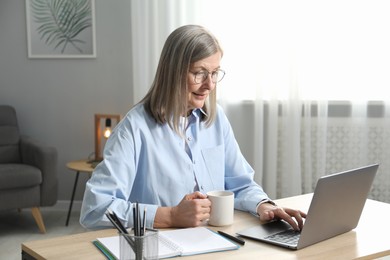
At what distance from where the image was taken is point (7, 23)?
4293mm

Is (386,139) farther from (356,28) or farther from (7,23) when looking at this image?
(7,23)

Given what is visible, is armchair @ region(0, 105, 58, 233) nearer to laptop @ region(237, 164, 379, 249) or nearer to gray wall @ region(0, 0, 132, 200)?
gray wall @ region(0, 0, 132, 200)

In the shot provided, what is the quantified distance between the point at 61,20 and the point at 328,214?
328 cm

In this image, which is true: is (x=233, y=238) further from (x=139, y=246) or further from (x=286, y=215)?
(x=139, y=246)

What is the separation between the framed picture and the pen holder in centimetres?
321

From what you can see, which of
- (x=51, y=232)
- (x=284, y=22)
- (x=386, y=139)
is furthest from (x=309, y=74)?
(x=51, y=232)

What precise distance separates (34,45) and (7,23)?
280 mm

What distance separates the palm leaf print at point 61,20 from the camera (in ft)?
13.7

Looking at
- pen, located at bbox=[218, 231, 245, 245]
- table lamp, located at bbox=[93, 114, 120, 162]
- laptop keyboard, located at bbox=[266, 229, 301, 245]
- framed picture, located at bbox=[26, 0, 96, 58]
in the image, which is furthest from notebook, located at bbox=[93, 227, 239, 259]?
framed picture, located at bbox=[26, 0, 96, 58]

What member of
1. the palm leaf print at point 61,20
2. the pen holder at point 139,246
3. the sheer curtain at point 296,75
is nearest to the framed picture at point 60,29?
the palm leaf print at point 61,20

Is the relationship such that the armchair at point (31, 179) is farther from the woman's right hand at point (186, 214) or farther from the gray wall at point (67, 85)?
the woman's right hand at point (186, 214)

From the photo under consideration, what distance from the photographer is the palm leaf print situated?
13.7 ft

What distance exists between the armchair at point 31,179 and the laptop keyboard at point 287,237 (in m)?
2.50

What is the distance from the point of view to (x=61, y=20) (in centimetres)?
421
